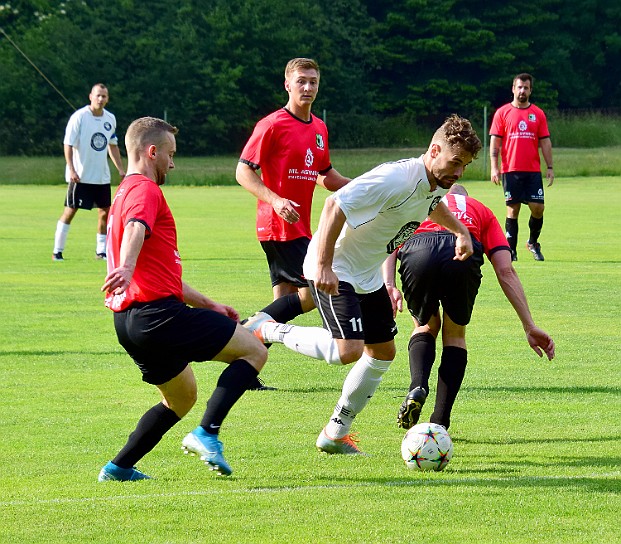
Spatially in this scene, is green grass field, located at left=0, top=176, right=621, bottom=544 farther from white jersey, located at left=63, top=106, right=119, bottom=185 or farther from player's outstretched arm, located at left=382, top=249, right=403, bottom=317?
white jersey, located at left=63, top=106, right=119, bottom=185

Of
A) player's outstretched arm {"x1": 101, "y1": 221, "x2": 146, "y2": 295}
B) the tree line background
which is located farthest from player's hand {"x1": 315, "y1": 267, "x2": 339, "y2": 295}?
the tree line background

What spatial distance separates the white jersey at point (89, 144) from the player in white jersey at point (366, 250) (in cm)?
999

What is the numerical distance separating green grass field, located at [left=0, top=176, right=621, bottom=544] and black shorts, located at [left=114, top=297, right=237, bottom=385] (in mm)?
560

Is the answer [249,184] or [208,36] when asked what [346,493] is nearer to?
[249,184]

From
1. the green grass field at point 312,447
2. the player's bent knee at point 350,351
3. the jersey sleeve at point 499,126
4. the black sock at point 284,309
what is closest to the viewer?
the green grass field at point 312,447

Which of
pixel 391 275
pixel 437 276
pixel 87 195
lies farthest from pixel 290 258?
pixel 87 195

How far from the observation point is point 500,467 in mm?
5672

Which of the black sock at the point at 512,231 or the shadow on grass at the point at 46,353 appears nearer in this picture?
the shadow on grass at the point at 46,353

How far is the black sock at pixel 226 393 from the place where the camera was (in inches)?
209

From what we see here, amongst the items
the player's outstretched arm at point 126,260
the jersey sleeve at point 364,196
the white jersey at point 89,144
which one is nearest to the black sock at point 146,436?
the player's outstretched arm at point 126,260

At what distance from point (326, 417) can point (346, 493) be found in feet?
5.56

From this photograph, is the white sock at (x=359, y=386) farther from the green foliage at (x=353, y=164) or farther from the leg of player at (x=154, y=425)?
the green foliage at (x=353, y=164)

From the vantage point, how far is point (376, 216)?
19.0 feet

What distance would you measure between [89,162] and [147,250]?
36.4 ft
